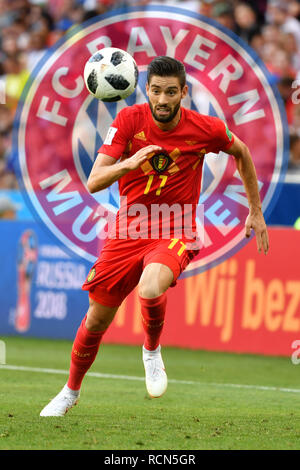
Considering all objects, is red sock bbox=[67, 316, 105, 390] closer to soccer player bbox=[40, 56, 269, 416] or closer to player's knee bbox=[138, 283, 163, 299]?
soccer player bbox=[40, 56, 269, 416]

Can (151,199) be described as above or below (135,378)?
above

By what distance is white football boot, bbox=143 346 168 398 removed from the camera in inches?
227

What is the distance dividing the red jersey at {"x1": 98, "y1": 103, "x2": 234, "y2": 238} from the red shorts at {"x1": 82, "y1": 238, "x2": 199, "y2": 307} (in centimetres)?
17

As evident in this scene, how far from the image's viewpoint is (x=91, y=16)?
50.3ft

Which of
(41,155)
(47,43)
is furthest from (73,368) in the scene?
(47,43)

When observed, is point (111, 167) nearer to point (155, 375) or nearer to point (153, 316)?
point (153, 316)

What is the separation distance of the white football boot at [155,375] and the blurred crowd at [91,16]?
6420 mm

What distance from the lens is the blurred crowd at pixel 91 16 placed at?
12.7 meters

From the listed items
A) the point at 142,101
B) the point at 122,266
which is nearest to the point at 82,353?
the point at 122,266

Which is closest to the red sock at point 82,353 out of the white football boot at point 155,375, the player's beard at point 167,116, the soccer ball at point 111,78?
the white football boot at point 155,375

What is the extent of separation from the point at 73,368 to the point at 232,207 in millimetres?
5382

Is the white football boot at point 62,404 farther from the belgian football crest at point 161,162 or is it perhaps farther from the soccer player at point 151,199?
the belgian football crest at point 161,162

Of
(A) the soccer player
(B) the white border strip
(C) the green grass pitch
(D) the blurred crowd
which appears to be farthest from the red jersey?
(D) the blurred crowd

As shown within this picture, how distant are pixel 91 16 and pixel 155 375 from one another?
1063 cm
